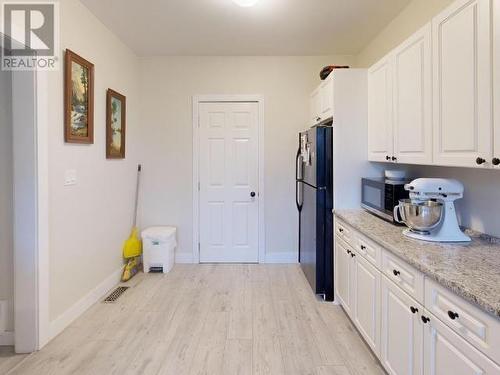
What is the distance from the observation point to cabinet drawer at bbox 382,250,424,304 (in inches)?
58.0

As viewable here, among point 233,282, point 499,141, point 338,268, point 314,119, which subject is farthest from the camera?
point 314,119

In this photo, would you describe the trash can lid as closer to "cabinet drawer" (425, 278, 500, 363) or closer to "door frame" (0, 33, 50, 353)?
"door frame" (0, 33, 50, 353)

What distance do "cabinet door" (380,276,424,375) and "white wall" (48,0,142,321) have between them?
7.78 ft

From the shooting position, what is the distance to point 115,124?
345 centimetres

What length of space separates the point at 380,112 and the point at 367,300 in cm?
152

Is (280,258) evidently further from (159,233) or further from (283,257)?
(159,233)

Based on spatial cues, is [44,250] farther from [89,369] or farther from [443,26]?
[443,26]

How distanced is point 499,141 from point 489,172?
0.58m

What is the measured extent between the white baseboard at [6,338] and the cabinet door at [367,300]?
2.54 metres

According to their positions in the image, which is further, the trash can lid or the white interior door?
the white interior door

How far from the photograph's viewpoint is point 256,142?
415cm

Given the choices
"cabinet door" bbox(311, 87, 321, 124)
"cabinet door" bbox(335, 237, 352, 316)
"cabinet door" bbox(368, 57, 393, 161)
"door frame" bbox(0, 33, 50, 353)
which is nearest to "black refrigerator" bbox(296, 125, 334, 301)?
"cabinet door" bbox(335, 237, 352, 316)

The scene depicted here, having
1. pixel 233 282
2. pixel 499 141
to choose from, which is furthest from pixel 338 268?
pixel 499 141

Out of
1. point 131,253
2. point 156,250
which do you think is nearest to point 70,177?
point 131,253
